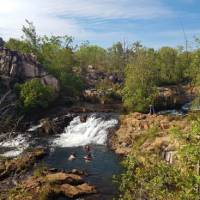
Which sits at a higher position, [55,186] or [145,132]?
[145,132]

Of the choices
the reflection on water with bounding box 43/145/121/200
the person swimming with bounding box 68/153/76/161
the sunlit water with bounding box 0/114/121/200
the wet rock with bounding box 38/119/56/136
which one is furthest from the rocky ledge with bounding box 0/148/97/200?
the wet rock with bounding box 38/119/56/136

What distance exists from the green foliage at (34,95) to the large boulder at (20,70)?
15.7 ft

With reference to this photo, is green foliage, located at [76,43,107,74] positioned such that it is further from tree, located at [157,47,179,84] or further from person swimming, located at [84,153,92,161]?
person swimming, located at [84,153,92,161]

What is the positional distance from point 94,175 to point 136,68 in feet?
130

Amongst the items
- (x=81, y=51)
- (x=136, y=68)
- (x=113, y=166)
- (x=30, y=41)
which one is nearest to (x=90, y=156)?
(x=113, y=166)

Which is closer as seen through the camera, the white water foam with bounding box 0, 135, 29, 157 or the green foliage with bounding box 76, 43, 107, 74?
the white water foam with bounding box 0, 135, 29, 157

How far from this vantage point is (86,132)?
220 feet

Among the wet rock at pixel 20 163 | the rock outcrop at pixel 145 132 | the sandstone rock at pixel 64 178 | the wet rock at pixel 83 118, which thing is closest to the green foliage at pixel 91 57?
the wet rock at pixel 83 118

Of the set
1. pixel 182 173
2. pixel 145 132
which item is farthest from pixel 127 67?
pixel 182 173

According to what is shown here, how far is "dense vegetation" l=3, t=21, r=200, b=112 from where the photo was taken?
3019 inches

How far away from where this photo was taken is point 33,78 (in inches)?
3334

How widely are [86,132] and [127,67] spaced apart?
2638 centimetres

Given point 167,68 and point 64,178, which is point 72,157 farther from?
point 167,68

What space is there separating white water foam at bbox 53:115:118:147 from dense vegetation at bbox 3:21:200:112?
29.2ft
